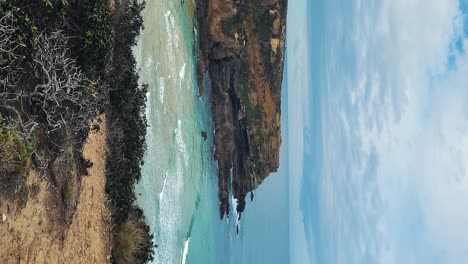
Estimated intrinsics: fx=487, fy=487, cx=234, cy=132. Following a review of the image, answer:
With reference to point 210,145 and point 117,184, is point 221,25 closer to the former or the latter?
point 210,145

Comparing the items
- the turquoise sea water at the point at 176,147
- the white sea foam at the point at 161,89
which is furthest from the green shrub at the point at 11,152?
the white sea foam at the point at 161,89

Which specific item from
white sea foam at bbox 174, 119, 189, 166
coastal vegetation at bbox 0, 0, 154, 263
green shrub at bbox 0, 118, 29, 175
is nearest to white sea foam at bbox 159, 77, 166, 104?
white sea foam at bbox 174, 119, 189, 166

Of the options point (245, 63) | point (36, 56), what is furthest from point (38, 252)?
point (245, 63)

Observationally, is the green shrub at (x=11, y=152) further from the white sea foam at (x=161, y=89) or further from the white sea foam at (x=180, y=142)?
the white sea foam at (x=180, y=142)

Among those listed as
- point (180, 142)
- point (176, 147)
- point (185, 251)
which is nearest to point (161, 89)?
point (176, 147)

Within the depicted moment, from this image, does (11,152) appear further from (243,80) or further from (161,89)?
(243,80)

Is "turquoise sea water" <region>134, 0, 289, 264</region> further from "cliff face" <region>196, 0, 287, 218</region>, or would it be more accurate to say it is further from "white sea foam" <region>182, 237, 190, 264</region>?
"cliff face" <region>196, 0, 287, 218</region>

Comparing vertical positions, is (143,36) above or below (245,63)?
below
